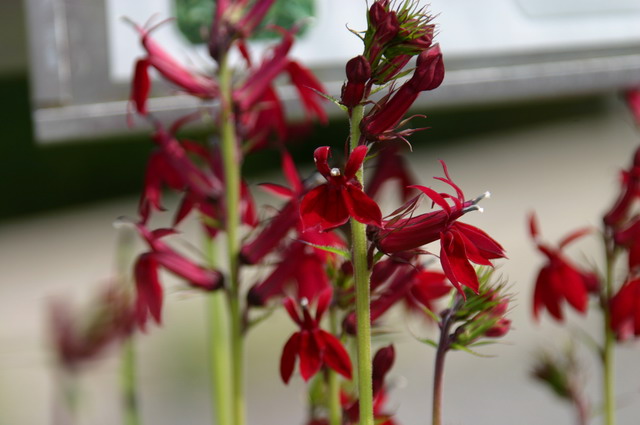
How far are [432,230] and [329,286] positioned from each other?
101mm

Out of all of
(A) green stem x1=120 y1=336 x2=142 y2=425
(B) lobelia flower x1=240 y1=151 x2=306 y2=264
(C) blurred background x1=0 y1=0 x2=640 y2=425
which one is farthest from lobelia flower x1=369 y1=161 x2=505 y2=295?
(C) blurred background x1=0 y1=0 x2=640 y2=425

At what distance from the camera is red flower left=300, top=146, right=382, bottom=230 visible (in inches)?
11.1

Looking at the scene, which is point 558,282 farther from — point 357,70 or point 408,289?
point 357,70

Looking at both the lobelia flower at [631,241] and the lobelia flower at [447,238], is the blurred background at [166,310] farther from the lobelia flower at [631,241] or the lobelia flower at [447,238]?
the lobelia flower at [447,238]

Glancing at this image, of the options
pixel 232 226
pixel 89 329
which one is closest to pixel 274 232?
pixel 232 226

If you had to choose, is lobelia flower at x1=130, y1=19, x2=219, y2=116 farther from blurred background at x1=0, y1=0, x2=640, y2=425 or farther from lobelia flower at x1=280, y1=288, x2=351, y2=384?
blurred background at x1=0, y1=0, x2=640, y2=425

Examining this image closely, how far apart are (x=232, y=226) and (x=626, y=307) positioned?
20cm

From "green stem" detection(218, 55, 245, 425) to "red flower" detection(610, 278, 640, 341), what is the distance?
0.60 ft

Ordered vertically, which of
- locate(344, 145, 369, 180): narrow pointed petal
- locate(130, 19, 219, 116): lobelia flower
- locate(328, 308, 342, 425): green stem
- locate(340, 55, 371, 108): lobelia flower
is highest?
locate(130, 19, 219, 116): lobelia flower

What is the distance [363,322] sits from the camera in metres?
0.28

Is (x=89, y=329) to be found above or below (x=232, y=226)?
below

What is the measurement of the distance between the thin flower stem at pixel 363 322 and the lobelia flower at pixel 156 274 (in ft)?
0.56

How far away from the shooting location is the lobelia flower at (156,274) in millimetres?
444

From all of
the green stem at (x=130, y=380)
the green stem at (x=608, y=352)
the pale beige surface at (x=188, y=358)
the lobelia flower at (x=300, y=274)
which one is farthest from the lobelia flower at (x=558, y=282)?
the pale beige surface at (x=188, y=358)
